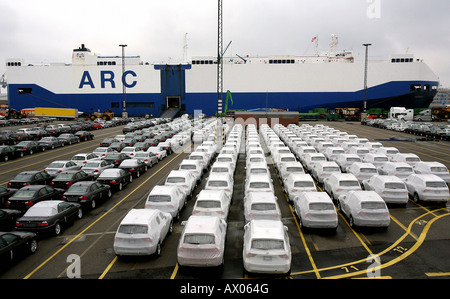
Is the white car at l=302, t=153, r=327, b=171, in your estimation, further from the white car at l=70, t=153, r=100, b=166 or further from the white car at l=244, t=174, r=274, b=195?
the white car at l=70, t=153, r=100, b=166

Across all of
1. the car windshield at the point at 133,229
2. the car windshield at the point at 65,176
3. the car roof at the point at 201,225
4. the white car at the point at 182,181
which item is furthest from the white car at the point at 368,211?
the car windshield at the point at 65,176

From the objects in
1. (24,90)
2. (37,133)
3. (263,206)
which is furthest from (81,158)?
(24,90)

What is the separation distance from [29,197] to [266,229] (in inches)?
441

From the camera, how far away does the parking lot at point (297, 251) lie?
10731mm

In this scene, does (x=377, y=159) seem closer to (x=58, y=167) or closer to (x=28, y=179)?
(x=58, y=167)

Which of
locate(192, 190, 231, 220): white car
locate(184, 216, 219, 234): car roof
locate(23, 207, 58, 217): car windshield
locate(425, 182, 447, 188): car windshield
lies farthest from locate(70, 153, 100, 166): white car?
locate(425, 182, 447, 188): car windshield

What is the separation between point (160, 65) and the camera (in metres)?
88.6

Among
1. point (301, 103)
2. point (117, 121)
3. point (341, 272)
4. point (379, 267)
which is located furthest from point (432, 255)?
point (301, 103)

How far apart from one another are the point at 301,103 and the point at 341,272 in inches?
3152

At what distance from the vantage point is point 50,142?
121 feet

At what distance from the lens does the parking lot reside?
10731 millimetres

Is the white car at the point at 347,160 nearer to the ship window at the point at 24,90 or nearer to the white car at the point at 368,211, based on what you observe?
the white car at the point at 368,211

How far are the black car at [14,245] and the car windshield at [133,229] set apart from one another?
323 cm

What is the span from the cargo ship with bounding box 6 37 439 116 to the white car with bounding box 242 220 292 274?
78725mm
